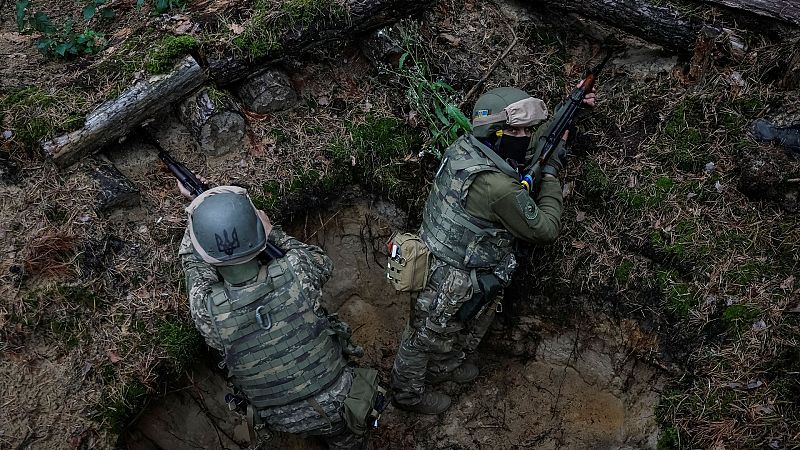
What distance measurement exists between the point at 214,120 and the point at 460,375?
3279mm

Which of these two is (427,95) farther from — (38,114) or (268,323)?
(38,114)

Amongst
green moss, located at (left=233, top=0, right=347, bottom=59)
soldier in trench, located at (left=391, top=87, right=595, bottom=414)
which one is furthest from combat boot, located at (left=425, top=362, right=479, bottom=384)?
green moss, located at (left=233, top=0, right=347, bottom=59)

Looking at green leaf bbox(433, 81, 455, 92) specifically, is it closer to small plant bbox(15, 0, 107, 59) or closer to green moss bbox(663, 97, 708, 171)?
green moss bbox(663, 97, 708, 171)

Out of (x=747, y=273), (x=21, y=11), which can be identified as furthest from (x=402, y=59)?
(x=21, y=11)

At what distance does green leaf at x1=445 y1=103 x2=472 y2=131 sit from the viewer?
593 centimetres

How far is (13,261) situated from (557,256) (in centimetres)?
443

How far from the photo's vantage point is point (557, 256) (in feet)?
18.5

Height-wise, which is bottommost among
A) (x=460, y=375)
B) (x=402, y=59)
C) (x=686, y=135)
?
(x=460, y=375)

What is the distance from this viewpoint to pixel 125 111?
5.67m

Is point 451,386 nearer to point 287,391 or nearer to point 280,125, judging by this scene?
point 287,391

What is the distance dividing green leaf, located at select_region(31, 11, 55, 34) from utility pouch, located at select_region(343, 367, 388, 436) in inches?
170

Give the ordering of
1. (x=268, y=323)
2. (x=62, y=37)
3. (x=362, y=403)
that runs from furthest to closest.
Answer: (x=62, y=37), (x=362, y=403), (x=268, y=323)

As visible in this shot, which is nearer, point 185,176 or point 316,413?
point 316,413

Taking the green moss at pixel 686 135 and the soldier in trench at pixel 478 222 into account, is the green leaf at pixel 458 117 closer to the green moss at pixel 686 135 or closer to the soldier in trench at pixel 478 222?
the soldier in trench at pixel 478 222
